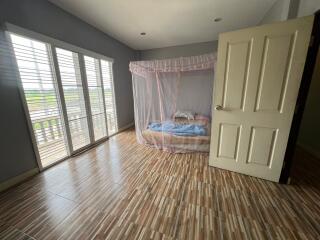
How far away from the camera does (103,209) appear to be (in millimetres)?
1556

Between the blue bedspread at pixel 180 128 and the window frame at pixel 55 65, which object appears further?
the blue bedspread at pixel 180 128

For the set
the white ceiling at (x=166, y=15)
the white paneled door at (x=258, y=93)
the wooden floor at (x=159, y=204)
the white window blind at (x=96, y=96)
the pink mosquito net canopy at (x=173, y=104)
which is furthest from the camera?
the white window blind at (x=96, y=96)

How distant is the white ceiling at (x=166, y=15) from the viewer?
2246mm

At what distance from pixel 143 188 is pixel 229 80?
1.92 metres

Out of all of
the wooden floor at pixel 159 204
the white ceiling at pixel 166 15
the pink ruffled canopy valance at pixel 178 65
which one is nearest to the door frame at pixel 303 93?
the wooden floor at pixel 159 204

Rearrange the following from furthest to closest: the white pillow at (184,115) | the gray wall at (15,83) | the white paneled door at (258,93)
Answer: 1. the white pillow at (184,115)
2. the gray wall at (15,83)
3. the white paneled door at (258,93)

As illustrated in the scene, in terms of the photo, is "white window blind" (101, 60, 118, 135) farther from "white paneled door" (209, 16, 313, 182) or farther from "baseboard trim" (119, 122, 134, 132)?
"white paneled door" (209, 16, 313, 182)

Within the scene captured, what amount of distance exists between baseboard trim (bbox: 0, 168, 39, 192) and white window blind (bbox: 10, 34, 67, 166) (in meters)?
0.20

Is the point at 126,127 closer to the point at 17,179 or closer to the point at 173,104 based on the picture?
the point at 173,104

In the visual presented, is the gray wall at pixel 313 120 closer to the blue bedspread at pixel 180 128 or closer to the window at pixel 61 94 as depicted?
the blue bedspread at pixel 180 128

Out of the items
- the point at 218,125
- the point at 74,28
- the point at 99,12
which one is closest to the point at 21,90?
the point at 74,28

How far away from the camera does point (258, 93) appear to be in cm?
180

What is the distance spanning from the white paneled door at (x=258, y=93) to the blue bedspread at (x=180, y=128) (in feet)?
2.06

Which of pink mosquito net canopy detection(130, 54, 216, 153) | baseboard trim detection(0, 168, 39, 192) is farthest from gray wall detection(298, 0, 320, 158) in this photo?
baseboard trim detection(0, 168, 39, 192)
